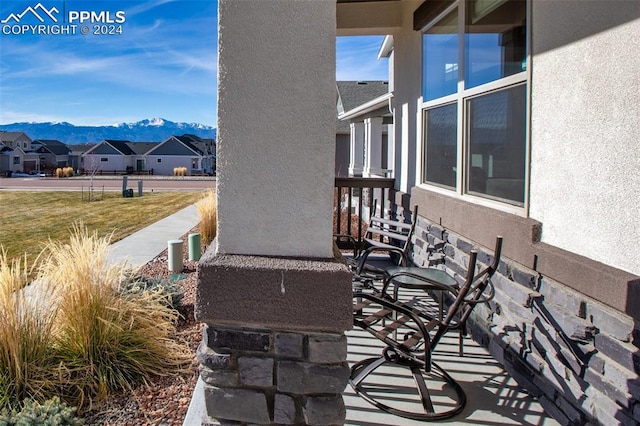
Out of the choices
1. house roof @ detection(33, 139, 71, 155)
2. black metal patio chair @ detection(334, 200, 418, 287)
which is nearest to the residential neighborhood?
house roof @ detection(33, 139, 71, 155)

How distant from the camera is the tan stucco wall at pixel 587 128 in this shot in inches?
76.4

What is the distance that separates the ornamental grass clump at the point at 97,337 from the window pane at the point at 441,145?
9.33 ft

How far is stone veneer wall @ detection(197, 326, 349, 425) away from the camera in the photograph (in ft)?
6.13

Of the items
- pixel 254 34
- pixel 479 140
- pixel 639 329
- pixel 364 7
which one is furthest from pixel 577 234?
pixel 364 7

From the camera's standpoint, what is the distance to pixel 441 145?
464 centimetres

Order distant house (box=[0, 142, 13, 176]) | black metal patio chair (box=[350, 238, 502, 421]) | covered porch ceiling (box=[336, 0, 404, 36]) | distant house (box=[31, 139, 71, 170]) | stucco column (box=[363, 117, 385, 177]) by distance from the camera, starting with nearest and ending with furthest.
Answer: black metal patio chair (box=[350, 238, 502, 421]) < covered porch ceiling (box=[336, 0, 404, 36]) < stucco column (box=[363, 117, 385, 177]) < distant house (box=[0, 142, 13, 176]) < distant house (box=[31, 139, 71, 170])

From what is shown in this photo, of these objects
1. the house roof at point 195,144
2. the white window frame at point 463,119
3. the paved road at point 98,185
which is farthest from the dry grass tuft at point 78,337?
the house roof at point 195,144

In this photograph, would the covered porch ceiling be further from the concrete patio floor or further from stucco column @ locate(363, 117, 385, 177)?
stucco column @ locate(363, 117, 385, 177)

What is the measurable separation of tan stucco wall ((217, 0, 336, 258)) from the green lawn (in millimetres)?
6719

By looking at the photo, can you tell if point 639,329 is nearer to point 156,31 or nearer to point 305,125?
point 305,125

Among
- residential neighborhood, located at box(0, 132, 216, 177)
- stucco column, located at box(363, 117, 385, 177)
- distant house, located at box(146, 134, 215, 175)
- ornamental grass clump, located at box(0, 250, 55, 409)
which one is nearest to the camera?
ornamental grass clump, located at box(0, 250, 55, 409)

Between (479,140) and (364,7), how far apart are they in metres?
3.23

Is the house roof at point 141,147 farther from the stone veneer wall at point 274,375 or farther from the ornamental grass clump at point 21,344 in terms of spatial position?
the stone veneer wall at point 274,375

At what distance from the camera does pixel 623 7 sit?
1.95m
